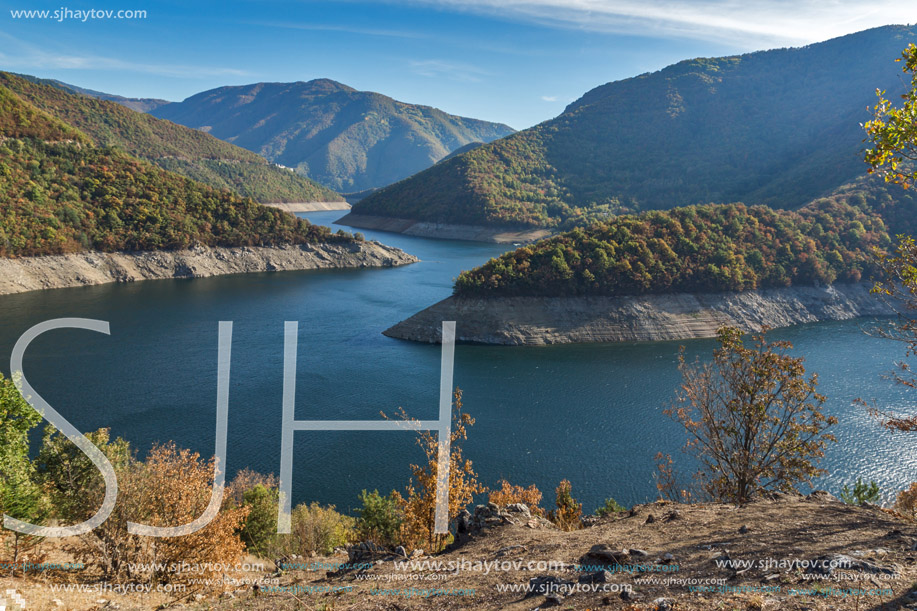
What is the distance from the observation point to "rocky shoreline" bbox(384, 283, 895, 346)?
65.4 metres

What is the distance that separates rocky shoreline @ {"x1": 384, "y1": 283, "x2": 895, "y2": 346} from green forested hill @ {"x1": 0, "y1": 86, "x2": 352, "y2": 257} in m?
60.7

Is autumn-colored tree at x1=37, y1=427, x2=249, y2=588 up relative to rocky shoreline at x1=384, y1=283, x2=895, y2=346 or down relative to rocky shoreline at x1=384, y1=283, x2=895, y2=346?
down

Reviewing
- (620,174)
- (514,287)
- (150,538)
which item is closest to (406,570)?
(150,538)

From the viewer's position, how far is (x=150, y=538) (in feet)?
49.3

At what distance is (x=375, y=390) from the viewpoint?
4891 centimetres

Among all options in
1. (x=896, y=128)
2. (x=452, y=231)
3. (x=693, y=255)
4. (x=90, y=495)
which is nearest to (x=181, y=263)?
(x=693, y=255)

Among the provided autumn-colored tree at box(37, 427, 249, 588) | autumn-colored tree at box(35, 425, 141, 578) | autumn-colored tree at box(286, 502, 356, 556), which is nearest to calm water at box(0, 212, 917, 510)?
autumn-colored tree at box(286, 502, 356, 556)

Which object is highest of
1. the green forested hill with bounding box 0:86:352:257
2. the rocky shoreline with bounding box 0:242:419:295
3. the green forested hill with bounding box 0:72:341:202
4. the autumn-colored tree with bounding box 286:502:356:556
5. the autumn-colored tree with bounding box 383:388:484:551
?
the green forested hill with bounding box 0:72:341:202

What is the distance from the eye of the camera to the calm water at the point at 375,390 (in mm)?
35281

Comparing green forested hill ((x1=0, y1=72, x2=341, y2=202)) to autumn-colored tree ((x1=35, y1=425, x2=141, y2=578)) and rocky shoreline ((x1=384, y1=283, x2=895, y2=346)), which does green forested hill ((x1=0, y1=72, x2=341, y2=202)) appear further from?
autumn-colored tree ((x1=35, y1=425, x2=141, y2=578))

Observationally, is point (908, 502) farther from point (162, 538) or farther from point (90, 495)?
point (90, 495)

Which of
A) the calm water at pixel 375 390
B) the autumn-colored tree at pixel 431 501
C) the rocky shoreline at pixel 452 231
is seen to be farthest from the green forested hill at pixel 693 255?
the rocky shoreline at pixel 452 231

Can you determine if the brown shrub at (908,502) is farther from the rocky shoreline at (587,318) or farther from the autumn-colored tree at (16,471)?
the rocky shoreline at (587,318)

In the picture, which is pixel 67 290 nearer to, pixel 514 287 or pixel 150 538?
A: pixel 514 287
